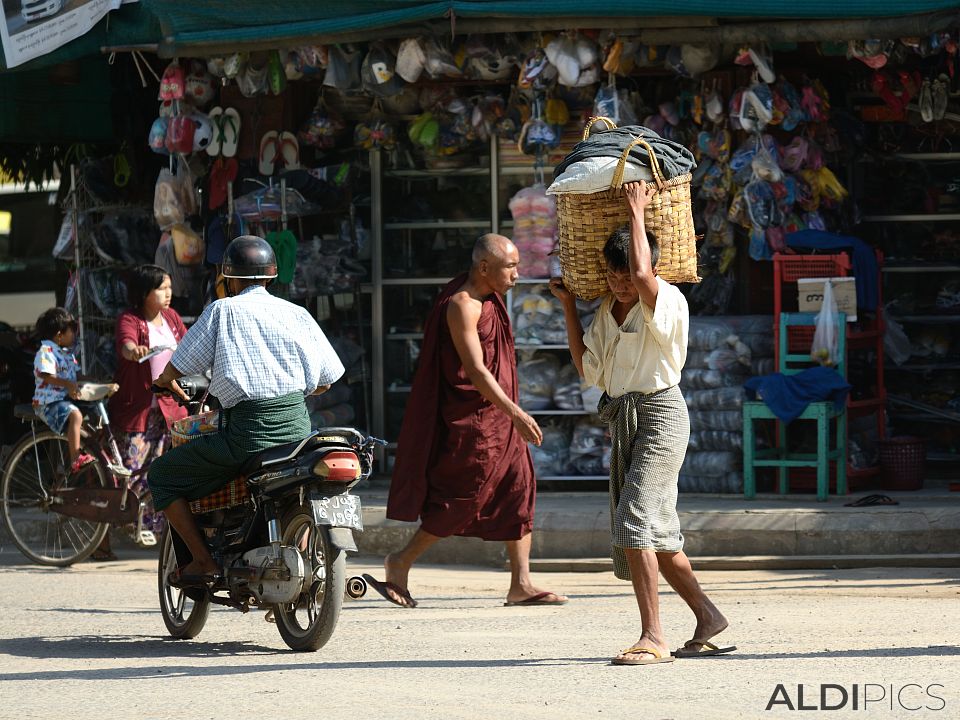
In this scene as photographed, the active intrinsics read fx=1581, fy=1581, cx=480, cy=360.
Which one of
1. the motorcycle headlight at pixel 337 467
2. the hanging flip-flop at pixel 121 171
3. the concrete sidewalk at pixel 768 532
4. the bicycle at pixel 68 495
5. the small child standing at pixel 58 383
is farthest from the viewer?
the hanging flip-flop at pixel 121 171

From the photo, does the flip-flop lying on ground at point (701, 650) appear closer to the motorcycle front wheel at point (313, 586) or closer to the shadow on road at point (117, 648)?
the motorcycle front wheel at point (313, 586)

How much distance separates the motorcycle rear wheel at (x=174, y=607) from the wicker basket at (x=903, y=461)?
5116mm

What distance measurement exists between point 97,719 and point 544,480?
572cm

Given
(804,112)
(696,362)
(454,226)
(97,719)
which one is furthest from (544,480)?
(97,719)

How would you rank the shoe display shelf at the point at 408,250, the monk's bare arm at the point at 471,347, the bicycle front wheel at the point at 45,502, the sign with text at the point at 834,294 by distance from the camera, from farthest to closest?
the shoe display shelf at the point at 408,250
the sign with text at the point at 834,294
the bicycle front wheel at the point at 45,502
the monk's bare arm at the point at 471,347

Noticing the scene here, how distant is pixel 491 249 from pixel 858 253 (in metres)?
3.61

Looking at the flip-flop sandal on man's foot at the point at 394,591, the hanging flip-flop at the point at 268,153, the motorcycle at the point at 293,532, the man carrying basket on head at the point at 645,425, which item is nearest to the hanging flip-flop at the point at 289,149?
the hanging flip-flop at the point at 268,153

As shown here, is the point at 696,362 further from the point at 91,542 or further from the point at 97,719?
the point at 97,719

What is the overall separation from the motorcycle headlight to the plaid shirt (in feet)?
1.47

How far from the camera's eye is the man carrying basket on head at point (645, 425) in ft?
20.4

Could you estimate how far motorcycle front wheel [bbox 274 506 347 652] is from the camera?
21.8ft

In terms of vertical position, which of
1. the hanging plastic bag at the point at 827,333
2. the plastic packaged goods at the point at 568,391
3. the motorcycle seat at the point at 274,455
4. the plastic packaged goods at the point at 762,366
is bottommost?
the motorcycle seat at the point at 274,455

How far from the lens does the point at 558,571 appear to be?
962 cm

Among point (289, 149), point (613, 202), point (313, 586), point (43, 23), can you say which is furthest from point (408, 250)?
point (613, 202)
